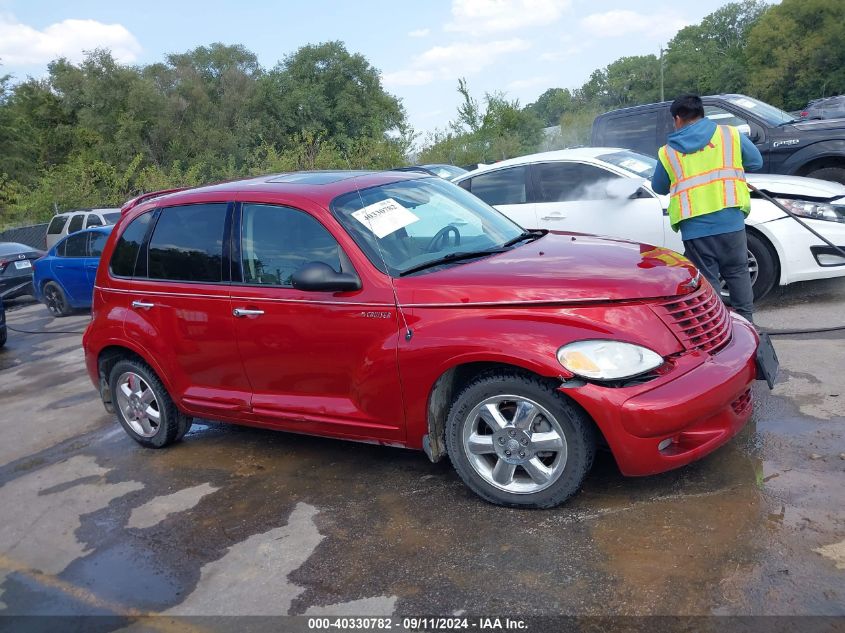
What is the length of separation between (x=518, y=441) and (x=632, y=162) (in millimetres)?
5105

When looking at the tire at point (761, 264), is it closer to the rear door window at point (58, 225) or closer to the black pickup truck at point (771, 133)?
the black pickup truck at point (771, 133)

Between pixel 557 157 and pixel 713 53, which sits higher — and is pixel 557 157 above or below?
below

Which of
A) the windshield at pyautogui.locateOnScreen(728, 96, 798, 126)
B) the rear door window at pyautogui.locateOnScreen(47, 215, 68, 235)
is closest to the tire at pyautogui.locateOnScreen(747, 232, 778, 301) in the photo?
the windshield at pyautogui.locateOnScreen(728, 96, 798, 126)

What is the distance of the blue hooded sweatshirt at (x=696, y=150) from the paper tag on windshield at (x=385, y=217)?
221 centimetres

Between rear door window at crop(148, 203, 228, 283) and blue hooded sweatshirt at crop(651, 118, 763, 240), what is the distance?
3.25 m

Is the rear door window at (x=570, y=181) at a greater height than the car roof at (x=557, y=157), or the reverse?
the car roof at (x=557, y=157)

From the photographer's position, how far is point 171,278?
16.8 ft

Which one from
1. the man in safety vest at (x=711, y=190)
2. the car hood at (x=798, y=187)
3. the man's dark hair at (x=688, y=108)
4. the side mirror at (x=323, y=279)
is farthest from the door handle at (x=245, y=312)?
the car hood at (x=798, y=187)

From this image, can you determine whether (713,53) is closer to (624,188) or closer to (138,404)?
(624,188)

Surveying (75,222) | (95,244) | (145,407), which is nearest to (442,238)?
(145,407)

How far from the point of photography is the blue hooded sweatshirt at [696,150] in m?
5.48

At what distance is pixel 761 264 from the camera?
6980 millimetres

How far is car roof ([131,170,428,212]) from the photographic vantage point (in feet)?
15.1

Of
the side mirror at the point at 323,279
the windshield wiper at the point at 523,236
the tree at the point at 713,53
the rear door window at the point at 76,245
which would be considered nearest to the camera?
the side mirror at the point at 323,279
